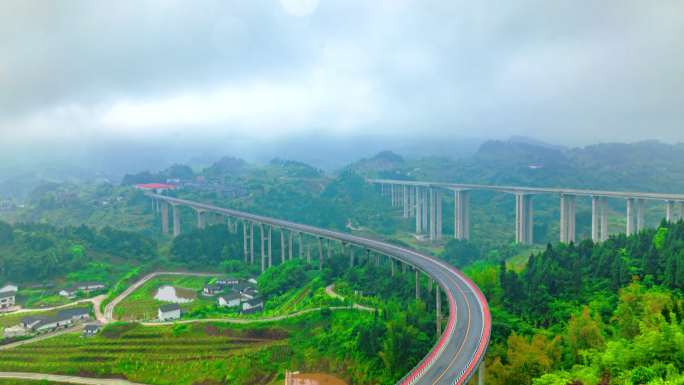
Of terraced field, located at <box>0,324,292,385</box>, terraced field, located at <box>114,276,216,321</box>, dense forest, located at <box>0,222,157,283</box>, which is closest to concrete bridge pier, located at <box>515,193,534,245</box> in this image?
terraced field, located at <box>114,276,216,321</box>

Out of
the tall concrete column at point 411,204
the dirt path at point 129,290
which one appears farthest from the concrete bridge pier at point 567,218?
the dirt path at point 129,290

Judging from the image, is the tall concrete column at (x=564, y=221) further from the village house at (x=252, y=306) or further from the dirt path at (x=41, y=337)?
the dirt path at (x=41, y=337)

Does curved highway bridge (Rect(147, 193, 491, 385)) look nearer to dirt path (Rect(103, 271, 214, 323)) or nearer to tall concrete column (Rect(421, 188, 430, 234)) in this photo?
dirt path (Rect(103, 271, 214, 323))

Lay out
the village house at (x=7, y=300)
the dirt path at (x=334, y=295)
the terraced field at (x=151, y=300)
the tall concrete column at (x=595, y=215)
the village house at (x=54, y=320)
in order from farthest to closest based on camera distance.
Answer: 1. the tall concrete column at (x=595, y=215)
2. the village house at (x=7, y=300)
3. the terraced field at (x=151, y=300)
4. the village house at (x=54, y=320)
5. the dirt path at (x=334, y=295)

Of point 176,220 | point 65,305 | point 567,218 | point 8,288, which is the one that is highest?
point 567,218

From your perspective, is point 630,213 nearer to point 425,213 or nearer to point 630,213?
point 630,213

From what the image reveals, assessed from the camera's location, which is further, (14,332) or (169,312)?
(169,312)

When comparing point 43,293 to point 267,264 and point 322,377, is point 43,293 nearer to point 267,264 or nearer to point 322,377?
point 267,264

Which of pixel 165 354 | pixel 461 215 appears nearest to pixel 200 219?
pixel 461 215
